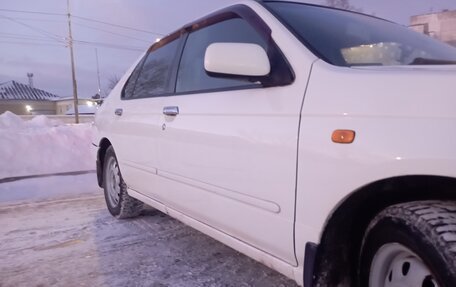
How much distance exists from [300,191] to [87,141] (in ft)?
29.4

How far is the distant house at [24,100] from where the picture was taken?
2246 inches

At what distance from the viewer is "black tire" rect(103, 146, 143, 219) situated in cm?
437

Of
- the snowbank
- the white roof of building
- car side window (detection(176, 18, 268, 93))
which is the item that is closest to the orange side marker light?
car side window (detection(176, 18, 268, 93))

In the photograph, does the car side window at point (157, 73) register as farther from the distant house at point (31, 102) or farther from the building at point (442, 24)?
the distant house at point (31, 102)

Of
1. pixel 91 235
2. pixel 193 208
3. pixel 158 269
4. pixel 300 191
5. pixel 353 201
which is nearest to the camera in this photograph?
pixel 353 201

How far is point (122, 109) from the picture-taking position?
163 inches

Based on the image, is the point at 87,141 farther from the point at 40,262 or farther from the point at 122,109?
the point at 40,262

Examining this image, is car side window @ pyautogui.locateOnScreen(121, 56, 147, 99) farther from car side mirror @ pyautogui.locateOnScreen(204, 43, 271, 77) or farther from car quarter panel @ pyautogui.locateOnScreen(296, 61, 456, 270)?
car quarter panel @ pyautogui.locateOnScreen(296, 61, 456, 270)

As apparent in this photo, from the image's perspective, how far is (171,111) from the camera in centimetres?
305

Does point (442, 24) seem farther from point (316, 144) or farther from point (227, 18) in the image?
point (316, 144)

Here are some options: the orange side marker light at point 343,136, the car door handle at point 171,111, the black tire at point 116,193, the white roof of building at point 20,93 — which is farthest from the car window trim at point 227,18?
the white roof of building at point 20,93

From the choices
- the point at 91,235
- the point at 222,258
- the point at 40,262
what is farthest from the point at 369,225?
the point at 91,235

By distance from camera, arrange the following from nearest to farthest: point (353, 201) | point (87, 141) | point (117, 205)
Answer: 1. point (353, 201)
2. point (117, 205)
3. point (87, 141)

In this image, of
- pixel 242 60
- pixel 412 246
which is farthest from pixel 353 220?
pixel 242 60
